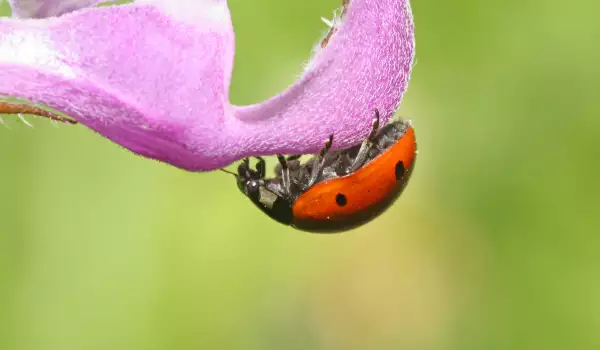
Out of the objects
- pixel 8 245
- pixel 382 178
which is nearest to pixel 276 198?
pixel 382 178

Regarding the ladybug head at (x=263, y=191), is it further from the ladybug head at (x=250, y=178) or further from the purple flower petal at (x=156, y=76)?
the purple flower petal at (x=156, y=76)

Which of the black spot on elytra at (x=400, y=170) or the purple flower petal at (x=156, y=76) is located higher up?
the black spot on elytra at (x=400, y=170)

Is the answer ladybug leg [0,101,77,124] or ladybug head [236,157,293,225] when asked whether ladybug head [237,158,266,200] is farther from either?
ladybug leg [0,101,77,124]

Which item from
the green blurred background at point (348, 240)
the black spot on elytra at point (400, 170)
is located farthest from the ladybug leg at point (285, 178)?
the green blurred background at point (348, 240)

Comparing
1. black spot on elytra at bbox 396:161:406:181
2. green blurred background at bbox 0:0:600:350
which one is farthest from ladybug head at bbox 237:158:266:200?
green blurred background at bbox 0:0:600:350

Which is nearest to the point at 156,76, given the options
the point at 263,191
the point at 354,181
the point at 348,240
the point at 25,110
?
the point at 25,110

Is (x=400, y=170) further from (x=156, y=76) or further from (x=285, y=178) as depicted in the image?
(x=156, y=76)
